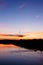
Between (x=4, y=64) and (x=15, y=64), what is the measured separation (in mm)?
2115

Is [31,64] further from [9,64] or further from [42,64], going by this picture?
[9,64]

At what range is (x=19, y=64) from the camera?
2955 centimetres

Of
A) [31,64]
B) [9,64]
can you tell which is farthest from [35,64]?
[9,64]

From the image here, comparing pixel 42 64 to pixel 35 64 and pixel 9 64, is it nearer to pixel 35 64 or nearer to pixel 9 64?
pixel 35 64

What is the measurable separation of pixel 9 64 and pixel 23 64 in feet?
8.95

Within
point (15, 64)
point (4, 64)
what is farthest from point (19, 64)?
point (4, 64)

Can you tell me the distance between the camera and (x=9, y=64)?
29.3 meters

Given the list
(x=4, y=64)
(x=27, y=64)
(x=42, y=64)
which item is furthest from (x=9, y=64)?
(x=42, y=64)

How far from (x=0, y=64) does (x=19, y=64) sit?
144 inches

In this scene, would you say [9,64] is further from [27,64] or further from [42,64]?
[42,64]

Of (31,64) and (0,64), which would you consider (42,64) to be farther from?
(0,64)

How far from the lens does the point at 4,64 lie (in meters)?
29.4

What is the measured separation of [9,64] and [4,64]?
98 centimetres

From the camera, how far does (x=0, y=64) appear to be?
2948 cm
